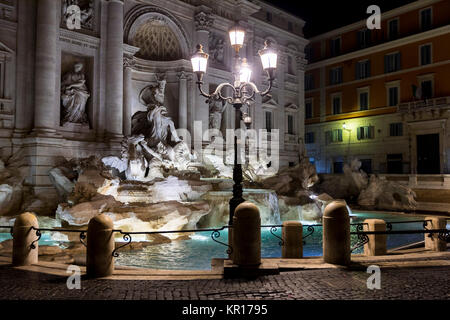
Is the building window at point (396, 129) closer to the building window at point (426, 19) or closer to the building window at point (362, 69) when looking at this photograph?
the building window at point (362, 69)

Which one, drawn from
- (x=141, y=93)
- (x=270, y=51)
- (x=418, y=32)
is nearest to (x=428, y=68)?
(x=418, y=32)

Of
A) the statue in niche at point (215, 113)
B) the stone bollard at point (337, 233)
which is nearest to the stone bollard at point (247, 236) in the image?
the stone bollard at point (337, 233)

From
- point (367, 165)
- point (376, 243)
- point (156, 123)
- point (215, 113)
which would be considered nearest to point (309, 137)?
point (367, 165)

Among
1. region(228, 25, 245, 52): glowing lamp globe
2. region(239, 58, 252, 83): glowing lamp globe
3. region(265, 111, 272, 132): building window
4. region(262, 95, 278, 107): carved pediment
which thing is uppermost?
region(262, 95, 278, 107): carved pediment

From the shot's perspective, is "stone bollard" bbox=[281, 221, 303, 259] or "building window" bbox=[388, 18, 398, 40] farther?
"building window" bbox=[388, 18, 398, 40]

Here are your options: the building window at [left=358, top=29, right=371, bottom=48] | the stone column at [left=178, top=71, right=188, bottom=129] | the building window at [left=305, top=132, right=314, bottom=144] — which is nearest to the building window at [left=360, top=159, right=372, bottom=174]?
the building window at [left=305, top=132, right=314, bottom=144]

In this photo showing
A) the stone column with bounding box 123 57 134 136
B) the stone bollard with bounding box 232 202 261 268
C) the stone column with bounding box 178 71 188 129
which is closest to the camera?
the stone bollard with bounding box 232 202 261 268

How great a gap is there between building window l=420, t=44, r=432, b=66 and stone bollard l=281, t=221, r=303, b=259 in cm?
2688

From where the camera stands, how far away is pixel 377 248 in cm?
833

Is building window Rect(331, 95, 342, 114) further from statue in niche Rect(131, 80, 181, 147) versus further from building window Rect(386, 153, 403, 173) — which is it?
statue in niche Rect(131, 80, 181, 147)

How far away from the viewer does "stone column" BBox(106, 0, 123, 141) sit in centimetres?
1809

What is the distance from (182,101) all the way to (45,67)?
26.1 ft

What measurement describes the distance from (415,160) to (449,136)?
3.05 m
